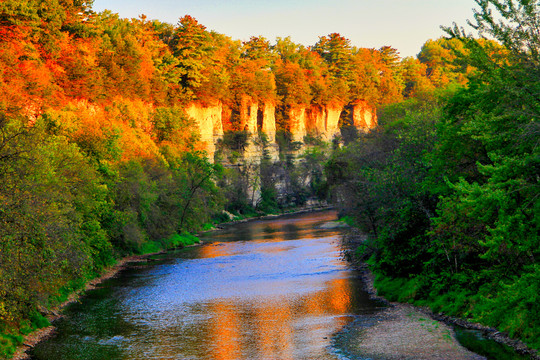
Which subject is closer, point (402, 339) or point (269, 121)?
point (402, 339)

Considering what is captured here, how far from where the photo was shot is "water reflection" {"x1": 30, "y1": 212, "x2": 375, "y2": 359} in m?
21.4

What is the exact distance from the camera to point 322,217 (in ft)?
257

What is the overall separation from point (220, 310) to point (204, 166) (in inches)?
1592

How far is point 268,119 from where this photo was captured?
99812 mm

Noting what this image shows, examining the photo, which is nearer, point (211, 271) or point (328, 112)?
point (211, 271)

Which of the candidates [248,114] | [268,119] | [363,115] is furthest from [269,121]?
[363,115]

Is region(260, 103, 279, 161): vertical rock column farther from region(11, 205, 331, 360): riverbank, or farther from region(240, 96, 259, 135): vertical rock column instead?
region(11, 205, 331, 360): riverbank

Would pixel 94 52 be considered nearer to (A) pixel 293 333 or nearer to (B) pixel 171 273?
(B) pixel 171 273

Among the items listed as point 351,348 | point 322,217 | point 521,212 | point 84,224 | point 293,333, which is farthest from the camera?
point 322,217

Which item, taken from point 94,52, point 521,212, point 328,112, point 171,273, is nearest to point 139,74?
point 94,52

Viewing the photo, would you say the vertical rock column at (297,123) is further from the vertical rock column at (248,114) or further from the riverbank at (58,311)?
the riverbank at (58,311)

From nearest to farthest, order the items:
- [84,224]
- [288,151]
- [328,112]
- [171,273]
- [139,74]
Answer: [84,224]
[171,273]
[139,74]
[288,151]
[328,112]

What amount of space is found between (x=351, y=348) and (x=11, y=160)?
580 inches

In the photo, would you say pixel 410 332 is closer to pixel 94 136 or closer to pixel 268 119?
pixel 94 136
